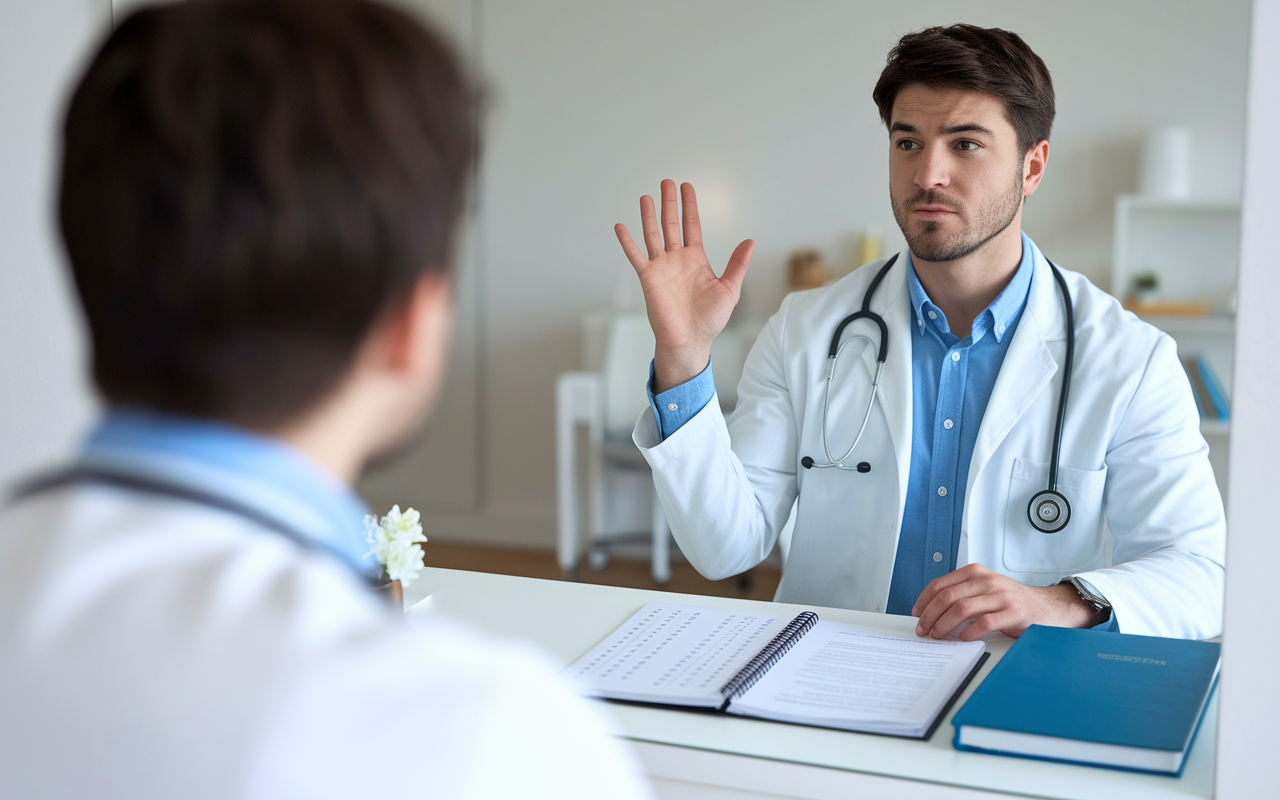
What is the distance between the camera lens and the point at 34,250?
1523 millimetres

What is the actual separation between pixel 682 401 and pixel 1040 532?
506 mm

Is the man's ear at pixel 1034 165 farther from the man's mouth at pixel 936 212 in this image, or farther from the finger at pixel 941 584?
the finger at pixel 941 584

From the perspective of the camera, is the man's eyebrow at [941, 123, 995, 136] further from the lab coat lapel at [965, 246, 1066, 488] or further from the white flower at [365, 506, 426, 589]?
the white flower at [365, 506, 426, 589]

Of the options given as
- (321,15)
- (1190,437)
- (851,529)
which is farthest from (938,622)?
(321,15)

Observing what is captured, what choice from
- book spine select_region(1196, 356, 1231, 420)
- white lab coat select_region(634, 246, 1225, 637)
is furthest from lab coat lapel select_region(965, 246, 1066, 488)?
book spine select_region(1196, 356, 1231, 420)

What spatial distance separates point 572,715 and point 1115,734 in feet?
1.97

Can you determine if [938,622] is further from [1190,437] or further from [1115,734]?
[1190,437]

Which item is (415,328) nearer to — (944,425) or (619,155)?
(944,425)

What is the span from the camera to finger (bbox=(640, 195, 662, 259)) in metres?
1.43

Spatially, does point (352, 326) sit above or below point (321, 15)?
below

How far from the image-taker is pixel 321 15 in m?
0.42

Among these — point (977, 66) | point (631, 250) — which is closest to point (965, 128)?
point (977, 66)

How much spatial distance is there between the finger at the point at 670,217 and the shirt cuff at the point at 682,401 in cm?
18

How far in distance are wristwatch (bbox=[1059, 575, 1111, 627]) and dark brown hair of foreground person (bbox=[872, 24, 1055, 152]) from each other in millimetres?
678
